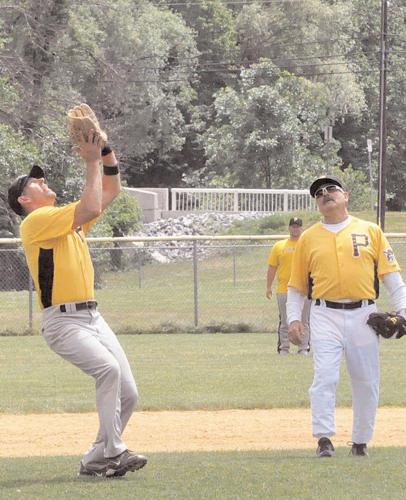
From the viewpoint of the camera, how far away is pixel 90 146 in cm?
730

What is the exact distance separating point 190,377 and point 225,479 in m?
7.95

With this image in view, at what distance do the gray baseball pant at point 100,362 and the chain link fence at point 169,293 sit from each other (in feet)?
46.3

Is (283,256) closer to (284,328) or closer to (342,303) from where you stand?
(284,328)

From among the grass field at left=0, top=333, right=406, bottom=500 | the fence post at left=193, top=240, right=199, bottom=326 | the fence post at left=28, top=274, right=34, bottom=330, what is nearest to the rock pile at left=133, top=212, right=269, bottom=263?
the fence post at left=193, top=240, right=199, bottom=326

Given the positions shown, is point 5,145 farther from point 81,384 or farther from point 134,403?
point 134,403

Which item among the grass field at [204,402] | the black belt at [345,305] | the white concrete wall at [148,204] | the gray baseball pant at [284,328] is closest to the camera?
the grass field at [204,402]

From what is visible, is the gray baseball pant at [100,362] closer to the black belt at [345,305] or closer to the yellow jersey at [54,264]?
the yellow jersey at [54,264]

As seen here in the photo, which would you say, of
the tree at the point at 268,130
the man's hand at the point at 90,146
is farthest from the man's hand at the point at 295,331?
the tree at the point at 268,130

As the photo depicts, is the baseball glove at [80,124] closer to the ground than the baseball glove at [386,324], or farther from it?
farther from it

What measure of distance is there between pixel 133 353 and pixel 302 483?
11457mm

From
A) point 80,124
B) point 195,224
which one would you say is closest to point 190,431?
point 80,124

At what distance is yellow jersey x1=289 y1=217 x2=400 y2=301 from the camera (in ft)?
28.5

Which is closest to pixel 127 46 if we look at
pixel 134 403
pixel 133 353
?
pixel 133 353

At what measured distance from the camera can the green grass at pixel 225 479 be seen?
271 inches
